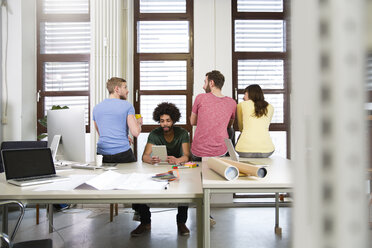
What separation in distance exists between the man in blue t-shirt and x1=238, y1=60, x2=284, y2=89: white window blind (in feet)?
7.28

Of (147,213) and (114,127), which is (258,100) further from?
(147,213)

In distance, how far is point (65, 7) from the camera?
436 centimetres

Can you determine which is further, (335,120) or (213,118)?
(213,118)

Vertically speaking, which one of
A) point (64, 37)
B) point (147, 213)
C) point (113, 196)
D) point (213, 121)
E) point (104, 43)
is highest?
point (64, 37)

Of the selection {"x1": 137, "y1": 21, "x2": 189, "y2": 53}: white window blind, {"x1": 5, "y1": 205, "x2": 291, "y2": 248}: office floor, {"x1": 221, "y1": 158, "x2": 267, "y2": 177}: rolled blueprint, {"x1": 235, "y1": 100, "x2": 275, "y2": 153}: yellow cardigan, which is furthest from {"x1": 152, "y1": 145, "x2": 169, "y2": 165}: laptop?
{"x1": 137, "y1": 21, "x2": 189, "y2": 53}: white window blind

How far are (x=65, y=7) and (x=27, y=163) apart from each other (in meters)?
3.39

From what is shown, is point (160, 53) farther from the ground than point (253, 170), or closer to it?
farther from the ground

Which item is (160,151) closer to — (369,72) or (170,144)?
(170,144)

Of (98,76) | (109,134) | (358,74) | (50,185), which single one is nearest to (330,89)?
(358,74)

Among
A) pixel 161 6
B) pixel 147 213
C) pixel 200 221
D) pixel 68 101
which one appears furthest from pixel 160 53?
pixel 200 221

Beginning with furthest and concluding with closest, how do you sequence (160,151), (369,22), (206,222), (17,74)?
(17,74) → (160,151) → (206,222) → (369,22)

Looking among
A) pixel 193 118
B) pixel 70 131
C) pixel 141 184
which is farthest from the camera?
pixel 193 118

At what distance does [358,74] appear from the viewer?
16 cm

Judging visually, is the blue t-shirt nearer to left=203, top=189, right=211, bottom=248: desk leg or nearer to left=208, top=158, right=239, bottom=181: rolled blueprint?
left=208, top=158, right=239, bottom=181: rolled blueprint
